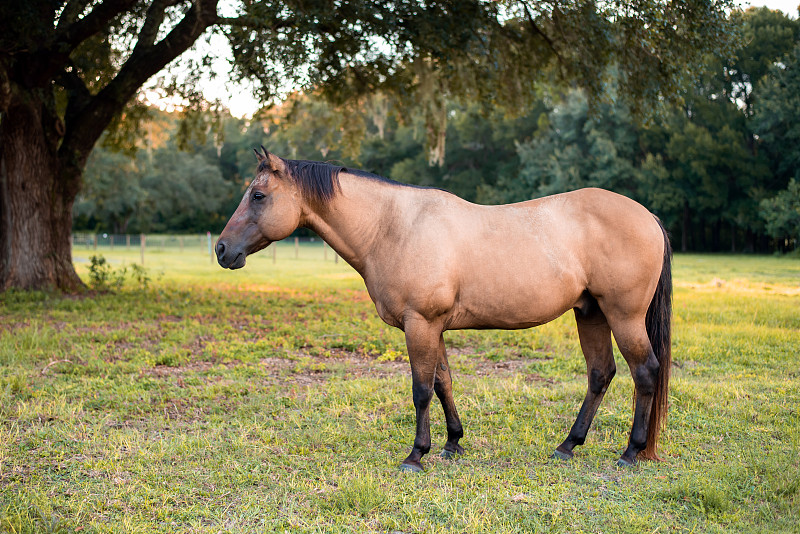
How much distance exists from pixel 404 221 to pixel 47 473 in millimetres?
2848

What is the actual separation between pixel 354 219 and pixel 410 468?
69.2 inches

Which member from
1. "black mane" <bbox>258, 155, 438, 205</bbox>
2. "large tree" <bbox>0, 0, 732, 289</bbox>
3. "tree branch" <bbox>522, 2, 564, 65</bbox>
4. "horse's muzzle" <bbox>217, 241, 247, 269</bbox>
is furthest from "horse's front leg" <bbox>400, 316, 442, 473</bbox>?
"tree branch" <bbox>522, 2, 564, 65</bbox>

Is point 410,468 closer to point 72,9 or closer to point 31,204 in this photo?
point 72,9

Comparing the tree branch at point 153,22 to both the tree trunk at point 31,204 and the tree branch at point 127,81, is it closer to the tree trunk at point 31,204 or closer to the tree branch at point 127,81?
the tree branch at point 127,81

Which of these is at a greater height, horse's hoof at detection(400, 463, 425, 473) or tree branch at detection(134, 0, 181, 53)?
tree branch at detection(134, 0, 181, 53)

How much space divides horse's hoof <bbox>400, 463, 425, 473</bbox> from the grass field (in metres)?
0.07

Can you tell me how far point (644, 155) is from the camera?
1619 inches

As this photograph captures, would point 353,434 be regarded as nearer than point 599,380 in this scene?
No

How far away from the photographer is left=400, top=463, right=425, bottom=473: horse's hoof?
410cm

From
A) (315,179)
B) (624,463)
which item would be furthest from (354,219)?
(624,463)

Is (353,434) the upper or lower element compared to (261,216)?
lower

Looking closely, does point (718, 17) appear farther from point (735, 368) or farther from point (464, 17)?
point (735, 368)

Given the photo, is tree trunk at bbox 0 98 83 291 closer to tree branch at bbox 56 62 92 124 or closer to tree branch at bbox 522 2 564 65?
tree branch at bbox 56 62 92 124

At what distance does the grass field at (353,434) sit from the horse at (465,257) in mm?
473
